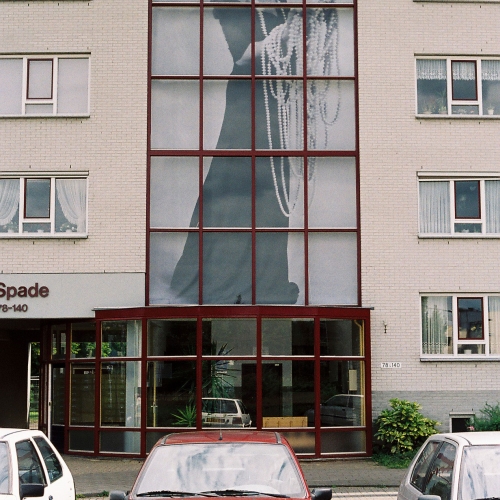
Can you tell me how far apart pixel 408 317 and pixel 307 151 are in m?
4.35

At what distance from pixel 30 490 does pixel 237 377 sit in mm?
11473

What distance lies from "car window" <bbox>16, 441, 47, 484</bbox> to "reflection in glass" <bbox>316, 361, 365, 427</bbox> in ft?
36.4

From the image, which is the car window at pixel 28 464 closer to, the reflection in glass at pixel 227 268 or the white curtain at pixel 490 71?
the reflection in glass at pixel 227 268

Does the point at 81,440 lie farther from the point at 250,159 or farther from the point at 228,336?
the point at 250,159

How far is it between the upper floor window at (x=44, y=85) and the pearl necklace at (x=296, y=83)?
4.24 meters

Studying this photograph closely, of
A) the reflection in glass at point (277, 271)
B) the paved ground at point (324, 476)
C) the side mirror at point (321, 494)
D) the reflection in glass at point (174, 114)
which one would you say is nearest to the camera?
the side mirror at point (321, 494)

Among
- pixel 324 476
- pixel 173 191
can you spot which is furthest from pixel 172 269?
pixel 324 476

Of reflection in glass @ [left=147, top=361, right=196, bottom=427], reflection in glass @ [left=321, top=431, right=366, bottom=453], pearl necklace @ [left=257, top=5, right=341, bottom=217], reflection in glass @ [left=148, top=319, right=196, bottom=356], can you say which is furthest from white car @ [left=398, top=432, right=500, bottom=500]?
pearl necklace @ [left=257, top=5, right=341, bottom=217]

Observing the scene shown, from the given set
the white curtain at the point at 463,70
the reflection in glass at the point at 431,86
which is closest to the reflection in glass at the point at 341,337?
the reflection in glass at the point at 431,86

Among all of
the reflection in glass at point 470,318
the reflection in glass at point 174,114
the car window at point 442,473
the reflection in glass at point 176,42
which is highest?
the reflection in glass at point 176,42

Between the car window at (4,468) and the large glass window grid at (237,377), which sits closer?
the car window at (4,468)

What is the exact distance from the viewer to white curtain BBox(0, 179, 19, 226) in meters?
21.2

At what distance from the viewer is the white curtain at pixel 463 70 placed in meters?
21.8

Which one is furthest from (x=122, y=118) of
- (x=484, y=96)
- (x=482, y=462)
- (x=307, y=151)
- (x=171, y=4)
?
(x=482, y=462)
